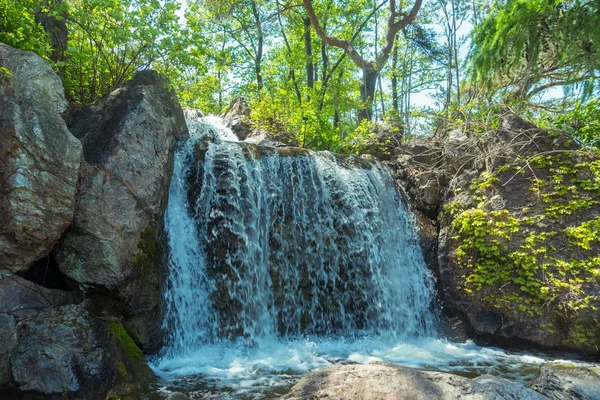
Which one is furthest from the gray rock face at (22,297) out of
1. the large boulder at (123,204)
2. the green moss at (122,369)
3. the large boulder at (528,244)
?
the large boulder at (528,244)

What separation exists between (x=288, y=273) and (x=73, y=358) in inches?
142

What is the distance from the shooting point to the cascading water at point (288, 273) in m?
6.02

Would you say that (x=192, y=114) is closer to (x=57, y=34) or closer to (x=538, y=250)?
(x=57, y=34)

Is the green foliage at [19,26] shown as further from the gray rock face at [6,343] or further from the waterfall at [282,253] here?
the gray rock face at [6,343]

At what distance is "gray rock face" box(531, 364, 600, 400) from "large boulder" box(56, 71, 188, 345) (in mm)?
4717

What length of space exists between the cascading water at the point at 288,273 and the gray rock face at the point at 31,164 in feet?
6.48

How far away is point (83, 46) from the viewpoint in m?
7.62

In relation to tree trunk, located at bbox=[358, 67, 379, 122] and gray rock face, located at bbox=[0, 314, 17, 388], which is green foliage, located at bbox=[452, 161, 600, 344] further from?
gray rock face, located at bbox=[0, 314, 17, 388]

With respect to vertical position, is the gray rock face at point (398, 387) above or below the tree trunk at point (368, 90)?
below

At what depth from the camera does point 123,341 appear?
4.75m

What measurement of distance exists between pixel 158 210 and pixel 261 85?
1306 cm

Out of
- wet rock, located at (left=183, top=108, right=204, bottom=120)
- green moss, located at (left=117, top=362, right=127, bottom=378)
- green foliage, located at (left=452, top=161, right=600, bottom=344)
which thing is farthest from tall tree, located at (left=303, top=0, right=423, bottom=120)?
green moss, located at (left=117, top=362, right=127, bottom=378)

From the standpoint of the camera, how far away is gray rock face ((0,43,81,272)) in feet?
Answer: 14.7

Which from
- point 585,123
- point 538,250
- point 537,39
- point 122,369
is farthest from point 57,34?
point 585,123
